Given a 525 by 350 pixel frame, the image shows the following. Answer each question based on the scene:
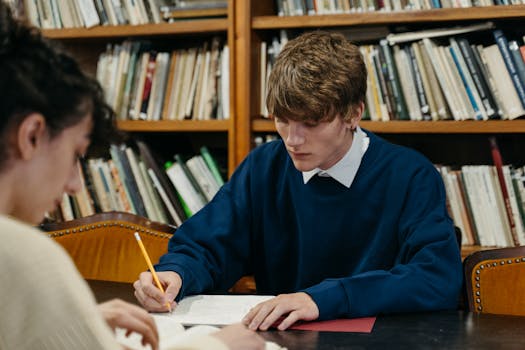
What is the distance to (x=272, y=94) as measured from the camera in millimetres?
1801

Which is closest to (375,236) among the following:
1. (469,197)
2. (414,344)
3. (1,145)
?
(414,344)

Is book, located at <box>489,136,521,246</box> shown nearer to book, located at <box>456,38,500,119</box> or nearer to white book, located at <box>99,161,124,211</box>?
book, located at <box>456,38,500,119</box>

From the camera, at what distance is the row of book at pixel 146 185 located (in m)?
2.91

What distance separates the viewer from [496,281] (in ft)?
5.92

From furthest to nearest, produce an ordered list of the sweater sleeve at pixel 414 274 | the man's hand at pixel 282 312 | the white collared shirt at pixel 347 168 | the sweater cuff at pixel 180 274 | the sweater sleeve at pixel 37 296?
the white collared shirt at pixel 347 168 < the sweater cuff at pixel 180 274 < the sweater sleeve at pixel 414 274 < the man's hand at pixel 282 312 < the sweater sleeve at pixel 37 296

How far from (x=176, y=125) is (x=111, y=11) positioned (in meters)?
0.51

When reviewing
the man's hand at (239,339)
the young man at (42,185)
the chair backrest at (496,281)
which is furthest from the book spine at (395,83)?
the young man at (42,185)

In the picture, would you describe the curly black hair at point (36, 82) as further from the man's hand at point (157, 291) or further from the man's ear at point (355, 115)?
the man's ear at point (355, 115)

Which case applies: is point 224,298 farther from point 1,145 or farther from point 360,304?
point 1,145

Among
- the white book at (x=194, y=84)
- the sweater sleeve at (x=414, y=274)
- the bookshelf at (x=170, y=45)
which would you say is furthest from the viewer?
the white book at (x=194, y=84)

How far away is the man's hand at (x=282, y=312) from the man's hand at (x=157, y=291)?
0.68 ft

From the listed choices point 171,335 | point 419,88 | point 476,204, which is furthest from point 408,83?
point 171,335

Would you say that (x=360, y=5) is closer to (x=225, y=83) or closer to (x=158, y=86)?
Result: (x=225, y=83)

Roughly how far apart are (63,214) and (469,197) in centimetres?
154
